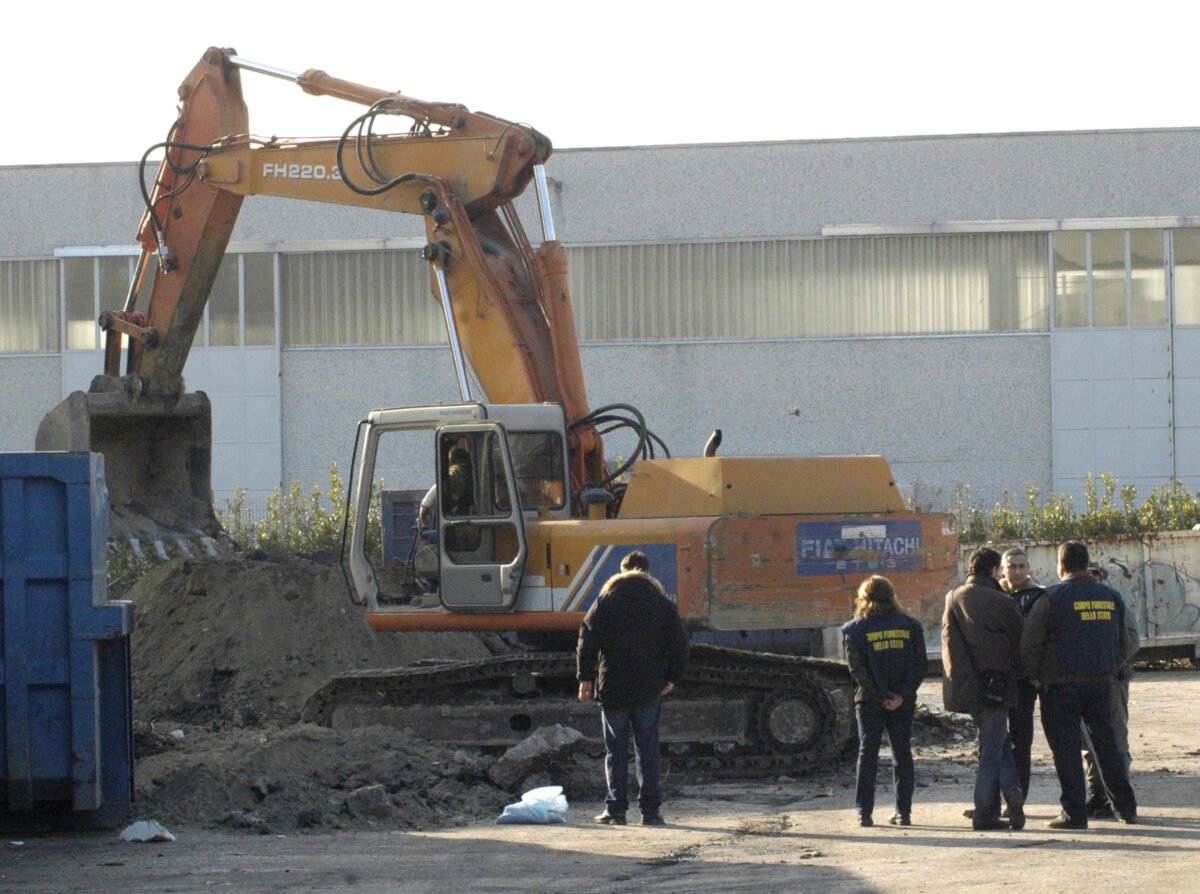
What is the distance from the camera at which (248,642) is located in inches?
616

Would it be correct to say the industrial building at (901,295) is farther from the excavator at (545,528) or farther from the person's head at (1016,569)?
the person's head at (1016,569)

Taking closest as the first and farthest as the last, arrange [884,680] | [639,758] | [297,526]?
[884,680] < [639,758] < [297,526]

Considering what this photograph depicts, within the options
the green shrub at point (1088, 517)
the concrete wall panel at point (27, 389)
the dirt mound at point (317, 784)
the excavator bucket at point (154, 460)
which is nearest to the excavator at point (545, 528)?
the dirt mound at point (317, 784)

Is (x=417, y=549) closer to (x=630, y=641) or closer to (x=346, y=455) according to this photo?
(x=630, y=641)

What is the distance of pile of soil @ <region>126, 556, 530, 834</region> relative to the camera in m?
10.7

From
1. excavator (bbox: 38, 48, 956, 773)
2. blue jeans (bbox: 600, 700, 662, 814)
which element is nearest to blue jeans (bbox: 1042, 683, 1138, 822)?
blue jeans (bbox: 600, 700, 662, 814)

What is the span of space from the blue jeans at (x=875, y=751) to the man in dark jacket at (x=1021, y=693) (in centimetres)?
62

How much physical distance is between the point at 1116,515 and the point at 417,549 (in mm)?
18060

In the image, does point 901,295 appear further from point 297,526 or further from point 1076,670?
point 1076,670

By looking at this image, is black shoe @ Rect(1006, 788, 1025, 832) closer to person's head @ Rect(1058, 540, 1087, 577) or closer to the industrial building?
person's head @ Rect(1058, 540, 1087, 577)

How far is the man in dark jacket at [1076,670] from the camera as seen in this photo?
9.85m

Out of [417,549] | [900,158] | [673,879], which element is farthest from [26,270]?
[673,879]

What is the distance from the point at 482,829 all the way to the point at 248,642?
5.84 metres

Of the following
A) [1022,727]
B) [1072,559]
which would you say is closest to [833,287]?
→ [1022,727]
